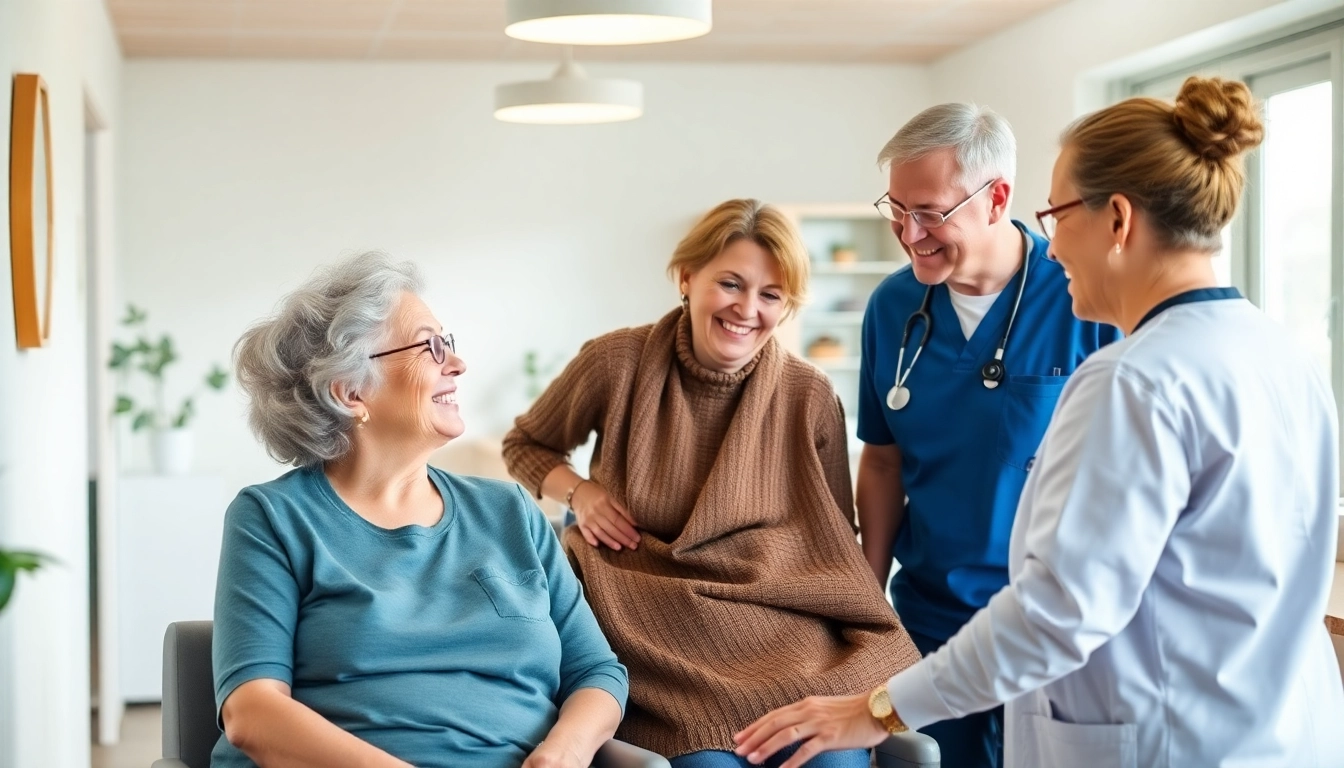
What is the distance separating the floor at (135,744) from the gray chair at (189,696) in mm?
2562

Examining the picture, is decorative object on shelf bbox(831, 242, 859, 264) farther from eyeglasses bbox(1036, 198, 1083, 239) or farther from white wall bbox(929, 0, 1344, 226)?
eyeglasses bbox(1036, 198, 1083, 239)

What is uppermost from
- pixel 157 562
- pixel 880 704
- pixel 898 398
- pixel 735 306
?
pixel 735 306

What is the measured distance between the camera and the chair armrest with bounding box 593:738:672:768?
1.87 meters

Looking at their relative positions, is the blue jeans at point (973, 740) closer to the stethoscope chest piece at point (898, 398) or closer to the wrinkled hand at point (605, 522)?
the stethoscope chest piece at point (898, 398)

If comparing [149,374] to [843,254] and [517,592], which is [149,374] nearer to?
[843,254]

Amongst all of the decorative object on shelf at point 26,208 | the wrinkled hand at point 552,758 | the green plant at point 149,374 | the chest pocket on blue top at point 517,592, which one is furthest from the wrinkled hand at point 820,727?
the green plant at point 149,374

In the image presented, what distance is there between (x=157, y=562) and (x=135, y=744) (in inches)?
29.2

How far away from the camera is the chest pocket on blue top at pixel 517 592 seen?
1.96 metres

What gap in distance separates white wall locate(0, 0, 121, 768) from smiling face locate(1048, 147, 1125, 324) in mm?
1428

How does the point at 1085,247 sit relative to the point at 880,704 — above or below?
above

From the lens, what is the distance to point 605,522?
2.26 m

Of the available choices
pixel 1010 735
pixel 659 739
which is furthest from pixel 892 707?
pixel 659 739

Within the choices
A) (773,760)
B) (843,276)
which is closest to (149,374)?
(843,276)

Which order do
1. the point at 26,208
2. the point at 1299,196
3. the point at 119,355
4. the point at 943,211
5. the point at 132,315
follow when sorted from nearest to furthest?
the point at 943,211, the point at 26,208, the point at 1299,196, the point at 119,355, the point at 132,315
